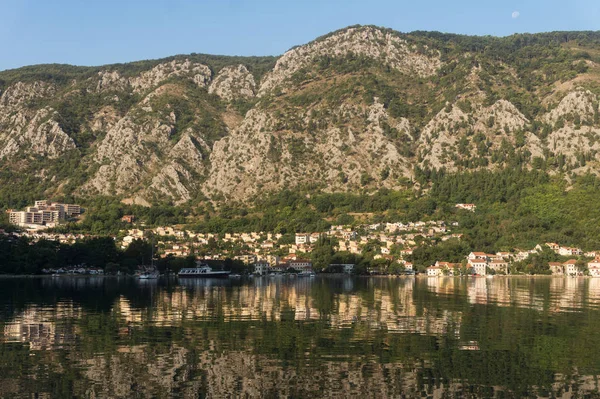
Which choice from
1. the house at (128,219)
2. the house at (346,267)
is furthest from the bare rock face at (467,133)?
the house at (128,219)

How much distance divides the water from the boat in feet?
203

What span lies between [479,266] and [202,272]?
46557mm

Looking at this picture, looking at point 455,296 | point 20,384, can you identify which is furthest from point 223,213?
point 20,384

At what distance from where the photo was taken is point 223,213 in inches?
6619

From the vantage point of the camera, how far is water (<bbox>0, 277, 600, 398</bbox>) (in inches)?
1174

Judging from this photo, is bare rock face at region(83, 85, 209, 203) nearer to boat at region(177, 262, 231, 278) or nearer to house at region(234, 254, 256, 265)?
house at region(234, 254, 256, 265)

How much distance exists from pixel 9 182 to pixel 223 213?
59486mm

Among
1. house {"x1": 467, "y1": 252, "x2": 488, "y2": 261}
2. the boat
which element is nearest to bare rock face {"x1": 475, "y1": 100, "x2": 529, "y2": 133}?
house {"x1": 467, "y1": 252, "x2": 488, "y2": 261}

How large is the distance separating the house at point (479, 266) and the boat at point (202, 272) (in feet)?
136

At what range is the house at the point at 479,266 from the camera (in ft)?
424

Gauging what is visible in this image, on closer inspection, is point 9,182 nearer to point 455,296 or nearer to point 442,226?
point 442,226

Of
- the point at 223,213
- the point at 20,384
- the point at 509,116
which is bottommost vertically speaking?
the point at 20,384

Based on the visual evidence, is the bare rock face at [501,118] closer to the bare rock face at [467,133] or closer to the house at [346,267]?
the bare rock face at [467,133]

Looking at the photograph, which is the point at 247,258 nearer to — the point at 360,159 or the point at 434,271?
the point at 434,271
